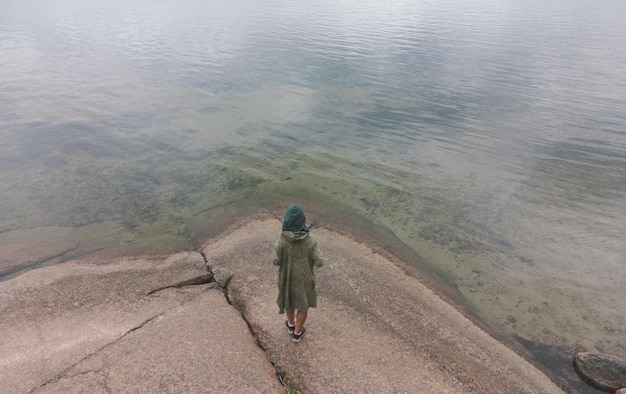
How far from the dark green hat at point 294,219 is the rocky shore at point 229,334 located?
72.9 inches

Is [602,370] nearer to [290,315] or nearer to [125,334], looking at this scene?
[290,315]

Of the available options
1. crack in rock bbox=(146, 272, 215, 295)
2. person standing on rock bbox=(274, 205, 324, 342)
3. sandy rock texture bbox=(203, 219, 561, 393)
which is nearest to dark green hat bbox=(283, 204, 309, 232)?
person standing on rock bbox=(274, 205, 324, 342)

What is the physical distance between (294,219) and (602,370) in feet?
17.6

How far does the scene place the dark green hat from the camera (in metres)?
4.50

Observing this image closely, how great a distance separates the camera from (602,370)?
564 cm

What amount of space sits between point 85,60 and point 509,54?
116 feet

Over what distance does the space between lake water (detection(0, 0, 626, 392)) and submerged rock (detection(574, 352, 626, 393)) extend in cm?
21

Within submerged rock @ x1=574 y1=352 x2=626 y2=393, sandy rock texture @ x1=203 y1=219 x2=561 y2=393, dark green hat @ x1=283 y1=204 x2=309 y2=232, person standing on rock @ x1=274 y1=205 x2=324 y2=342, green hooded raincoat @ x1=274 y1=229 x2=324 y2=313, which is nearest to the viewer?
dark green hat @ x1=283 y1=204 x2=309 y2=232

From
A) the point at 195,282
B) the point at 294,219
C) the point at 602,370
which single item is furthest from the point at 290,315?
the point at 602,370

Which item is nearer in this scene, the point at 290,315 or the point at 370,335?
the point at 290,315

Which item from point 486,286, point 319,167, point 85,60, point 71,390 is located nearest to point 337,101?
point 319,167

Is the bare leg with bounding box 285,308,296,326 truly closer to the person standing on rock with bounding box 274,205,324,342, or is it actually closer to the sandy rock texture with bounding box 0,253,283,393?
the person standing on rock with bounding box 274,205,324,342

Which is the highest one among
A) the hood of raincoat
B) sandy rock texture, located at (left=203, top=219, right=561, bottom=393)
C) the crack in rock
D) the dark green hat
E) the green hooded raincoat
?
the dark green hat

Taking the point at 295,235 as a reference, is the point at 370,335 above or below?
below
